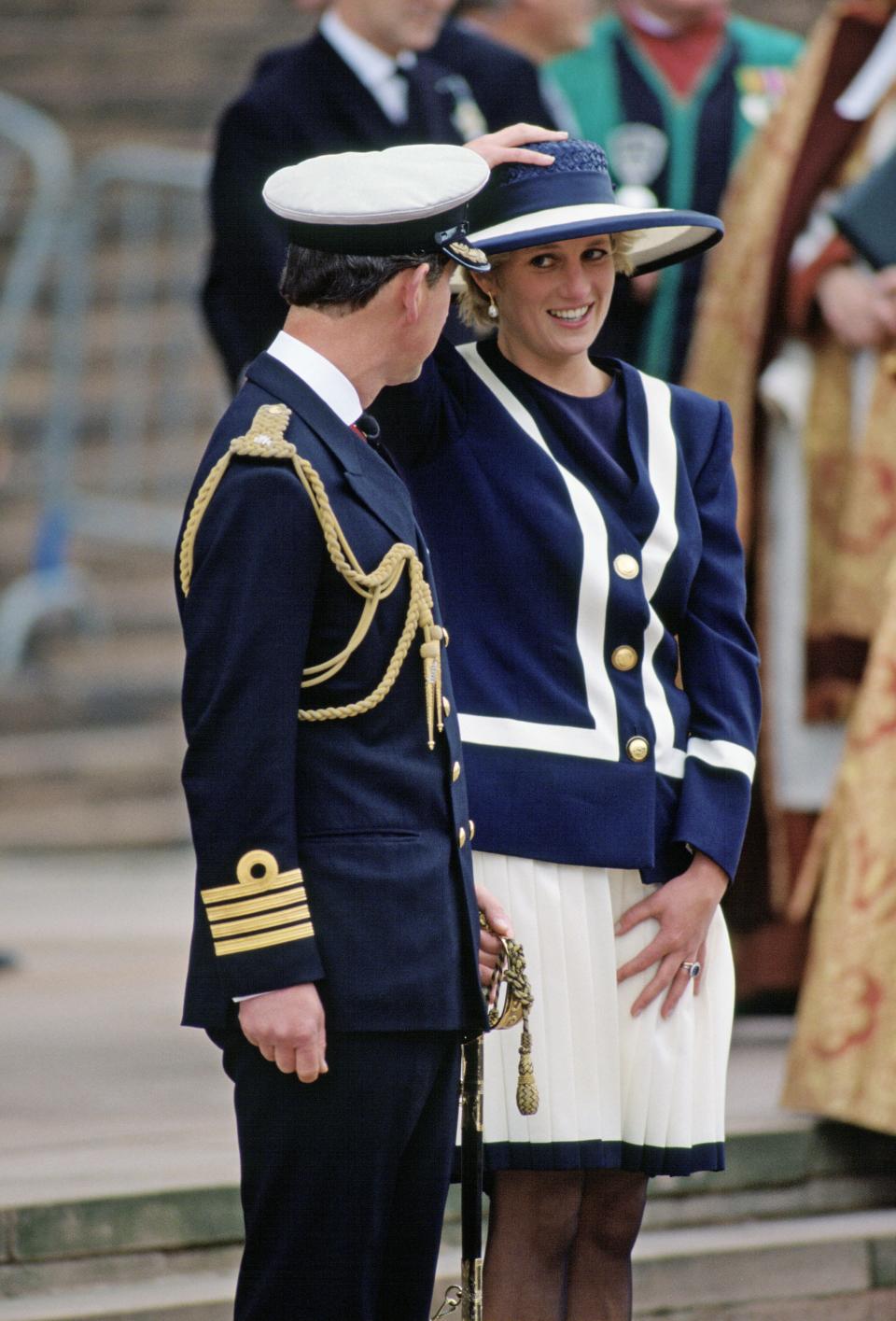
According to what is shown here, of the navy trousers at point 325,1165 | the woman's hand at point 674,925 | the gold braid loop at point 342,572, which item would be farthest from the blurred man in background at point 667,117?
the navy trousers at point 325,1165

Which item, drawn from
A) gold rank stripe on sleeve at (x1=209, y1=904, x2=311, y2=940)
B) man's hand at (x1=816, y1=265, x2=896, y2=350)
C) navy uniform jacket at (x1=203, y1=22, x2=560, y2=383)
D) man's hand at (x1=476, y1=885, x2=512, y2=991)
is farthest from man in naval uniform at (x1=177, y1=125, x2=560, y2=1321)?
man's hand at (x1=816, y1=265, x2=896, y2=350)

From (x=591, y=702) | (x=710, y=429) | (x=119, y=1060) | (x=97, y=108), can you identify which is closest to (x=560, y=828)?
(x=591, y=702)

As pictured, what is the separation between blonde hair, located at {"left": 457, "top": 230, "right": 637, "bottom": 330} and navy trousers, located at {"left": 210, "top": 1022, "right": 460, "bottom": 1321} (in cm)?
97

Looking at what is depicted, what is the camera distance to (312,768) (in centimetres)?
241

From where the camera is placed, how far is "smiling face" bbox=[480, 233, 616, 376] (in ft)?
9.34

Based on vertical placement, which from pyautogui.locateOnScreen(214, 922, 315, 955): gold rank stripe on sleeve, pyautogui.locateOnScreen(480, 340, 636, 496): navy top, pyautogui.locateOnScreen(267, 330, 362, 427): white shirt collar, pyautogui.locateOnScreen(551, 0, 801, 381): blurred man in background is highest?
pyautogui.locateOnScreen(551, 0, 801, 381): blurred man in background

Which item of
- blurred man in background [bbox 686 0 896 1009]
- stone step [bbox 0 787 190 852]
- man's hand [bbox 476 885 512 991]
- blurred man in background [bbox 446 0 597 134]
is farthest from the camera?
stone step [bbox 0 787 190 852]

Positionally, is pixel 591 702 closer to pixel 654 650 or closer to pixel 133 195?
pixel 654 650

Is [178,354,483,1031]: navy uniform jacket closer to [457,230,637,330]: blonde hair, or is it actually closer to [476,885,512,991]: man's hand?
[476,885,512,991]: man's hand

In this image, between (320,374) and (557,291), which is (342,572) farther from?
(557,291)

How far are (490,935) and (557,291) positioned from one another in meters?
0.78

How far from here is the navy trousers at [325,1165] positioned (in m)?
2.42

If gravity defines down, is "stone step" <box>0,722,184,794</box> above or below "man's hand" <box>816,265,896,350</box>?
below

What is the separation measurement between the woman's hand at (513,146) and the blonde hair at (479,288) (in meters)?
0.12
